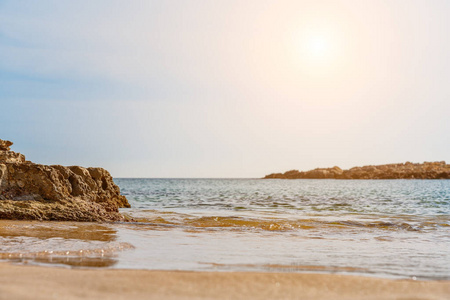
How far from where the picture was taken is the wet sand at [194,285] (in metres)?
3.43

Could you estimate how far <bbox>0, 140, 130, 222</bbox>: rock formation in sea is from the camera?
9000mm

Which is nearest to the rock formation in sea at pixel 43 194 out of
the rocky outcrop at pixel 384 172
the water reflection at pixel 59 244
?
the water reflection at pixel 59 244

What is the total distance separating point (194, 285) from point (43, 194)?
6666mm

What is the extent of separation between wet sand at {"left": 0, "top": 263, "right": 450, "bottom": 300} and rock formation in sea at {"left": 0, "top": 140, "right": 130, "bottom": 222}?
488 centimetres

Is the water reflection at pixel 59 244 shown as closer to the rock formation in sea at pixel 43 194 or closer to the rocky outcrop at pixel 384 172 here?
the rock formation in sea at pixel 43 194

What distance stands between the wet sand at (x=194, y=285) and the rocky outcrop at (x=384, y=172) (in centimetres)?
10723

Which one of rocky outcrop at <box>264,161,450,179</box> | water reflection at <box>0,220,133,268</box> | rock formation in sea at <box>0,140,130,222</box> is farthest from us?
rocky outcrop at <box>264,161,450,179</box>

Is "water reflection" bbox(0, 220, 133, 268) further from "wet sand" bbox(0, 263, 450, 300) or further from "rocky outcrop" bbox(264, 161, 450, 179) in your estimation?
"rocky outcrop" bbox(264, 161, 450, 179)

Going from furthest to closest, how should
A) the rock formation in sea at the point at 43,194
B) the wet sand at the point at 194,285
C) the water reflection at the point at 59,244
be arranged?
the rock formation in sea at the point at 43,194, the water reflection at the point at 59,244, the wet sand at the point at 194,285

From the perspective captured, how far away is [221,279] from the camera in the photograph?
4.09 metres

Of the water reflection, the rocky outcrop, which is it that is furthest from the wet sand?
the rocky outcrop

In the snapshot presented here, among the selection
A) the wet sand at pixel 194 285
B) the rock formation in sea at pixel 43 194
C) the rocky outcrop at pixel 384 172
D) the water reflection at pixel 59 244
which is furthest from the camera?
the rocky outcrop at pixel 384 172

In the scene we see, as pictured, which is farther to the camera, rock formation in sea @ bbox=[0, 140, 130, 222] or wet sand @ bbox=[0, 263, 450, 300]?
rock formation in sea @ bbox=[0, 140, 130, 222]

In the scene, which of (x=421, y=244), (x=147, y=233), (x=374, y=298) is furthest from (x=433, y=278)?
(x=147, y=233)
